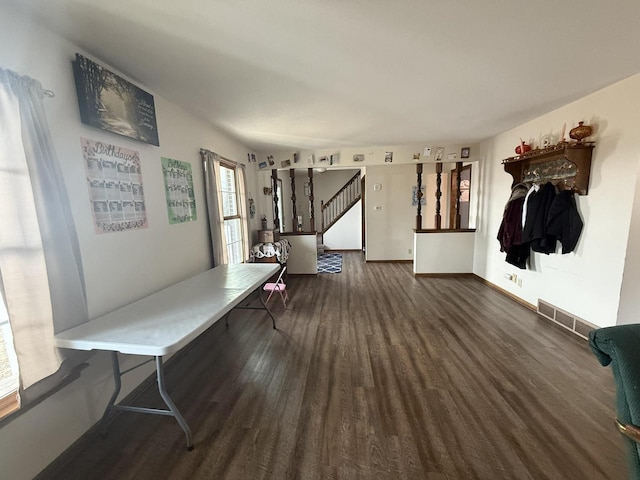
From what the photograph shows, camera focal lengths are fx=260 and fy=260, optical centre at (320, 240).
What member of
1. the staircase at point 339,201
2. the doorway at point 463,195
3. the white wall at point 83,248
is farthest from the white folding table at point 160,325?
the staircase at point 339,201

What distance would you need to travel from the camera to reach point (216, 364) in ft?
7.73

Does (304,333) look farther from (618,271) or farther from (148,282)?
(618,271)

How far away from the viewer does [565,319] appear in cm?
280

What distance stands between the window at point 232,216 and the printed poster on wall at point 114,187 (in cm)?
163

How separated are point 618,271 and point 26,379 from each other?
4195 mm

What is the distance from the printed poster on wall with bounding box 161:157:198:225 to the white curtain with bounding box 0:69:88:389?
39.7 inches

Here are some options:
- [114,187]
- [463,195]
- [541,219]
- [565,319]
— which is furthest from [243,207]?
[463,195]

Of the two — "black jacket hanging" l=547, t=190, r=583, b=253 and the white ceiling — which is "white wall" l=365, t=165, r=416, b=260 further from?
"black jacket hanging" l=547, t=190, r=583, b=253

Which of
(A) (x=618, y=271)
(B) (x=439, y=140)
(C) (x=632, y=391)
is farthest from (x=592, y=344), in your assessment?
(B) (x=439, y=140)

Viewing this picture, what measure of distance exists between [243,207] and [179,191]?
1437mm

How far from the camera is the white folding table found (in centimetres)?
134

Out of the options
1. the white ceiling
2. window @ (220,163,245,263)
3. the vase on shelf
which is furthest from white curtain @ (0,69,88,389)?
the vase on shelf

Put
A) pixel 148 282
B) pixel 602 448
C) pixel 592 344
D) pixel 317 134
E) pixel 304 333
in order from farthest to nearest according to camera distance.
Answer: pixel 317 134, pixel 304 333, pixel 148 282, pixel 602 448, pixel 592 344

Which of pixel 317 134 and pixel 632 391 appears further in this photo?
pixel 317 134
